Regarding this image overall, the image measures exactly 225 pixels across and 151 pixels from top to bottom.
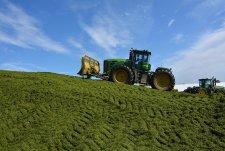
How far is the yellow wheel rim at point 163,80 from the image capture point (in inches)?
736

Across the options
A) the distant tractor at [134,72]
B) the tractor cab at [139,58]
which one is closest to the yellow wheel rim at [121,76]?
the distant tractor at [134,72]

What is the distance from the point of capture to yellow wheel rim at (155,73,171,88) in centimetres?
1870

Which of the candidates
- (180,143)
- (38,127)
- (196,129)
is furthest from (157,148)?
(38,127)

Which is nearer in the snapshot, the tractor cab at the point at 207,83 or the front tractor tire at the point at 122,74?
the front tractor tire at the point at 122,74

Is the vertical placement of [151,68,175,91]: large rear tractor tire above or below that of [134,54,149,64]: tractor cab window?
below

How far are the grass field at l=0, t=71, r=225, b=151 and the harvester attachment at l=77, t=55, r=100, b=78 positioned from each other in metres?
3.32

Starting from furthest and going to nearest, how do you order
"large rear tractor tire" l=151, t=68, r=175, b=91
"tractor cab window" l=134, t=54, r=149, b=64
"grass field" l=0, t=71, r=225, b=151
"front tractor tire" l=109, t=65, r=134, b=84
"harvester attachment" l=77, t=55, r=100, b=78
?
1. "harvester attachment" l=77, t=55, r=100, b=78
2. "tractor cab window" l=134, t=54, r=149, b=64
3. "front tractor tire" l=109, t=65, r=134, b=84
4. "large rear tractor tire" l=151, t=68, r=175, b=91
5. "grass field" l=0, t=71, r=225, b=151

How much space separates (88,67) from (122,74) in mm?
2431

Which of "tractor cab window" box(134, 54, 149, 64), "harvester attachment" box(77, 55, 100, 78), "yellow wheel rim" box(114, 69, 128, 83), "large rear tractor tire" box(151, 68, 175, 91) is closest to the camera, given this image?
"large rear tractor tire" box(151, 68, 175, 91)

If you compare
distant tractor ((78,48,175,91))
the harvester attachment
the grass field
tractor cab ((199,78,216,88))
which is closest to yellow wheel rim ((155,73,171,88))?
distant tractor ((78,48,175,91))

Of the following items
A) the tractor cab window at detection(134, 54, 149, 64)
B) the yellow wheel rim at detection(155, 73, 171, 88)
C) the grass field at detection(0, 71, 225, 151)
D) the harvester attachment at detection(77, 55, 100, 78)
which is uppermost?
the tractor cab window at detection(134, 54, 149, 64)

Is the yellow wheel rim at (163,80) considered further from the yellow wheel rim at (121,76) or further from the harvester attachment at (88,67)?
the harvester attachment at (88,67)

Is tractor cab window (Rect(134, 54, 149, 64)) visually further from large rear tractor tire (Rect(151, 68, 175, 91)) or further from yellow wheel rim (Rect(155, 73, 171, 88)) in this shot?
yellow wheel rim (Rect(155, 73, 171, 88))

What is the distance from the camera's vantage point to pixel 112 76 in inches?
749
